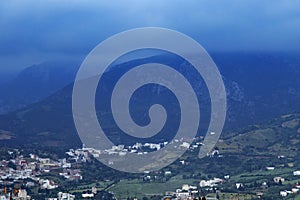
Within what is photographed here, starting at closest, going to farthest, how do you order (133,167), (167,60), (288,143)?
1. (133,167)
2. (288,143)
3. (167,60)

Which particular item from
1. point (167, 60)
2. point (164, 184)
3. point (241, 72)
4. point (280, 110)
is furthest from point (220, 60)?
point (164, 184)

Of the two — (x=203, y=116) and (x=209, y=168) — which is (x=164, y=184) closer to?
(x=209, y=168)

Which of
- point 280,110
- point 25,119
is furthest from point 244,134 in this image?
point 25,119

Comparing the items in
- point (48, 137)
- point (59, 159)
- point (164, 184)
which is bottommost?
point (164, 184)

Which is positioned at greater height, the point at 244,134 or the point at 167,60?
the point at 167,60

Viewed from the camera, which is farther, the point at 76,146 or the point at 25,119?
the point at 25,119

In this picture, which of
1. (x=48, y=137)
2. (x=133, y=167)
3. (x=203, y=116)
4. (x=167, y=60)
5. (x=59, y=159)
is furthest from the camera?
(x=167, y=60)
